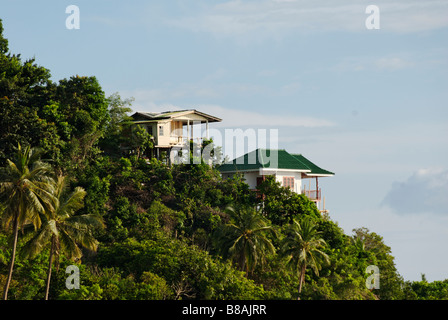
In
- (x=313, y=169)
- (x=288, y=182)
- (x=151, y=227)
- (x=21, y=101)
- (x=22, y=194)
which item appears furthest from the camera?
(x=313, y=169)

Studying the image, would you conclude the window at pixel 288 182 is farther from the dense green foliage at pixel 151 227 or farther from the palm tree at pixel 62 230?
the palm tree at pixel 62 230

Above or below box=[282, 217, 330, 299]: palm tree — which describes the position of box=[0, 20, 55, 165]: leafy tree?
above

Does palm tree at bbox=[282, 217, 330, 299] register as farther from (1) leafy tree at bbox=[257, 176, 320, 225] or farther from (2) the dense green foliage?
(1) leafy tree at bbox=[257, 176, 320, 225]

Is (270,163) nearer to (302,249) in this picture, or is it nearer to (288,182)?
(288,182)

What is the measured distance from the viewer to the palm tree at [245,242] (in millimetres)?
44125

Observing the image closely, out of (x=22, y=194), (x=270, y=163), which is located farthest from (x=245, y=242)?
(x=22, y=194)

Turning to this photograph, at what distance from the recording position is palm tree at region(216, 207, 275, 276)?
44.1 m

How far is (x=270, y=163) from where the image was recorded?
59.2 m

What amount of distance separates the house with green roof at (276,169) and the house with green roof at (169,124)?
13.8 feet

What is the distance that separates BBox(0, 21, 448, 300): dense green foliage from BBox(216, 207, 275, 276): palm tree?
0.24 feet

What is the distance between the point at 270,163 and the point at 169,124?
10.1 metres

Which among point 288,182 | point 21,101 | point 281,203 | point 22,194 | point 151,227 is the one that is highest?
point 21,101

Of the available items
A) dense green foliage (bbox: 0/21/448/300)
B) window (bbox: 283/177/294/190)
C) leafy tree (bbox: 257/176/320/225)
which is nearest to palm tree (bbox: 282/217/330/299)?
dense green foliage (bbox: 0/21/448/300)
